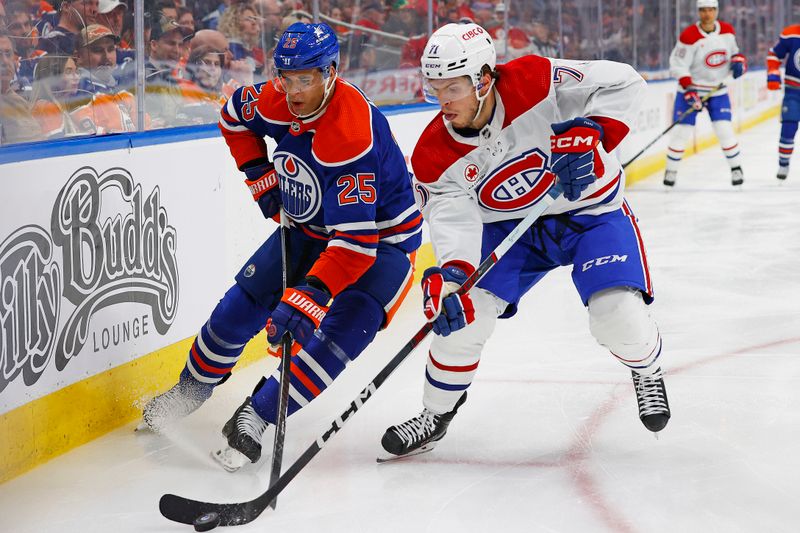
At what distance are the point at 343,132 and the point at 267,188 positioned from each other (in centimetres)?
39

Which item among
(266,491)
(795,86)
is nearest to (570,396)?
(266,491)

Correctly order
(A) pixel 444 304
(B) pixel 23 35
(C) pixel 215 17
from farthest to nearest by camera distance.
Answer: (C) pixel 215 17, (B) pixel 23 35, (A) pixel 444 304

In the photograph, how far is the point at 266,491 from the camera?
222 cm

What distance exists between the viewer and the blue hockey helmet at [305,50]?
7.64 feet

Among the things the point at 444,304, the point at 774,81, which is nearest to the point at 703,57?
the point at 774,81

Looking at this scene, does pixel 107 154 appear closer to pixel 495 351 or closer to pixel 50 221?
pixel 50 221

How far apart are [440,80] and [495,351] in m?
1.53

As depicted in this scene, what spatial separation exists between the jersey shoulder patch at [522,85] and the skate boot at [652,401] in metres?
0.72

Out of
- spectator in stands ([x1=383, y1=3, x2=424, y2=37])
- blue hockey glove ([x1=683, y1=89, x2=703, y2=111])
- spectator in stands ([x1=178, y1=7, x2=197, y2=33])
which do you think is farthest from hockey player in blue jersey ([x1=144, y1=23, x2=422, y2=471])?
blue hockey glove ([x1=683, y1=89, x2=703, y2=111])

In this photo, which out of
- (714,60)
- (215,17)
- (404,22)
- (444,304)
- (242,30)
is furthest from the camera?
(714,60)

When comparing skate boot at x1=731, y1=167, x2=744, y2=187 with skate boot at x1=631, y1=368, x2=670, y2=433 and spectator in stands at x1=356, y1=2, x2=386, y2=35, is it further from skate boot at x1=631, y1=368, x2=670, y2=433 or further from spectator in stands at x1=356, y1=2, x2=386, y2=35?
skate boot at x1=631, y1=368, x2=670, y2=433

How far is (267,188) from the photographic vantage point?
107 inches

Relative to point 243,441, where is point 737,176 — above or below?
below

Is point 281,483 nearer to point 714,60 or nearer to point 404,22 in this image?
point 404,22
